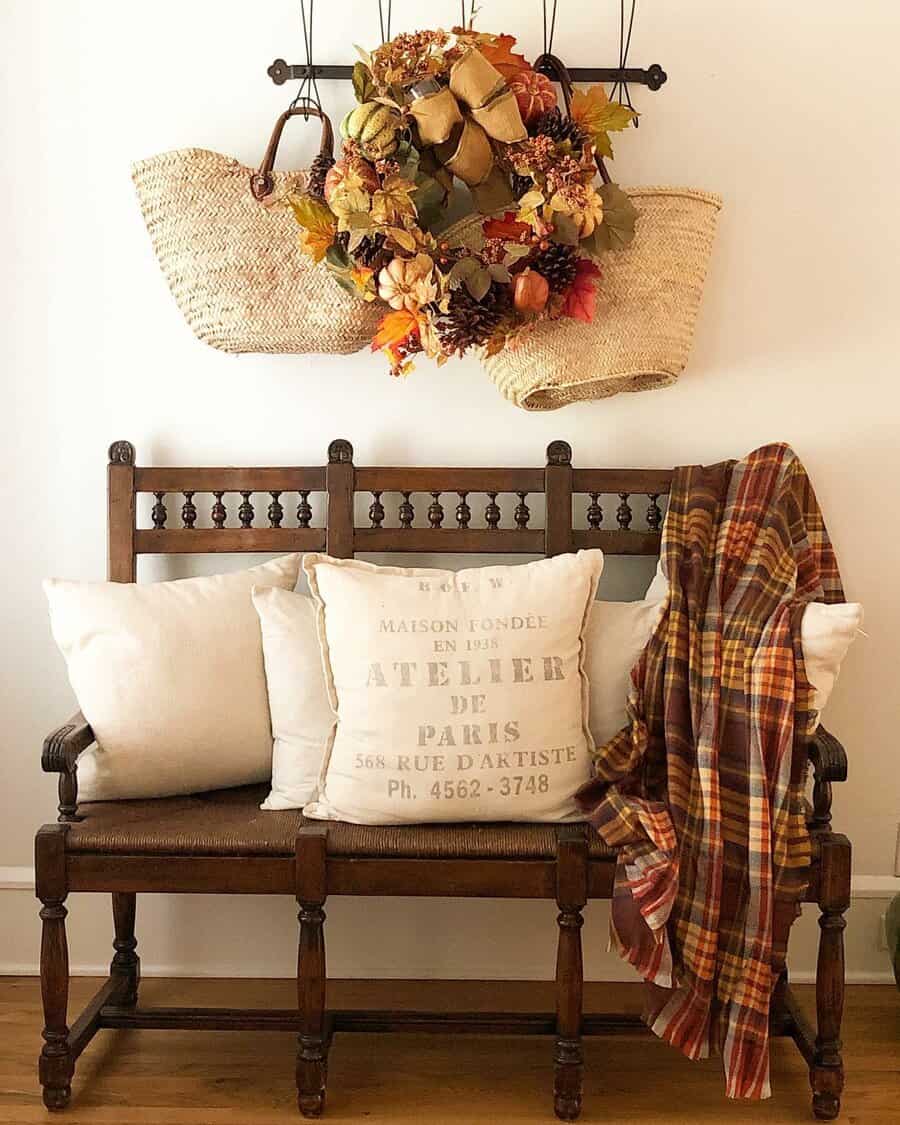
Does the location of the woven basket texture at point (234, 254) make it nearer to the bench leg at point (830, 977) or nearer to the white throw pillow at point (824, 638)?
the white throw pillow at point (824, 638)

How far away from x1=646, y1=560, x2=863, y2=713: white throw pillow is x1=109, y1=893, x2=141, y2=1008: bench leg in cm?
130

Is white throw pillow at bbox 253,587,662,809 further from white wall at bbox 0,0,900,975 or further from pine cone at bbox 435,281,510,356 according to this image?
pine cone at bbox 435,281,510,356

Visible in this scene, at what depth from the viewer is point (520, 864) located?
1.95 m

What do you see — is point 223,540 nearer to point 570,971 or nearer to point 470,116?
point 470,116

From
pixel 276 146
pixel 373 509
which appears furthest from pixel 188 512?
pixel 276 146

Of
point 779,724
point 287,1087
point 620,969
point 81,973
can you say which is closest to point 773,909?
point 779,724

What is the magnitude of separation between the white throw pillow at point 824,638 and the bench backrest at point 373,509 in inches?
16.0

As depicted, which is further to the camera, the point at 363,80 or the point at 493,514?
the point at 493,514

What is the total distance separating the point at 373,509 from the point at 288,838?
2.13ft

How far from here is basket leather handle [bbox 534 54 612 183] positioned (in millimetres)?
2166

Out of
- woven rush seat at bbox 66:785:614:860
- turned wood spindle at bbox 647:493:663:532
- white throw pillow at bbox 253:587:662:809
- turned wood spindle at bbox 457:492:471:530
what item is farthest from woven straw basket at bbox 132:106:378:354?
woven rush seat at bbox 66:785:614:860

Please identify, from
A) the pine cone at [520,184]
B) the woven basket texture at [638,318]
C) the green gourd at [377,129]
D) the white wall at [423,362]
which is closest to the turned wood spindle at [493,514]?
the white wall at [423,362]

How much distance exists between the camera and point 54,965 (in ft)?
6.47

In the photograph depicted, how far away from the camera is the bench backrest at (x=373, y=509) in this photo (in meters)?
2.32
